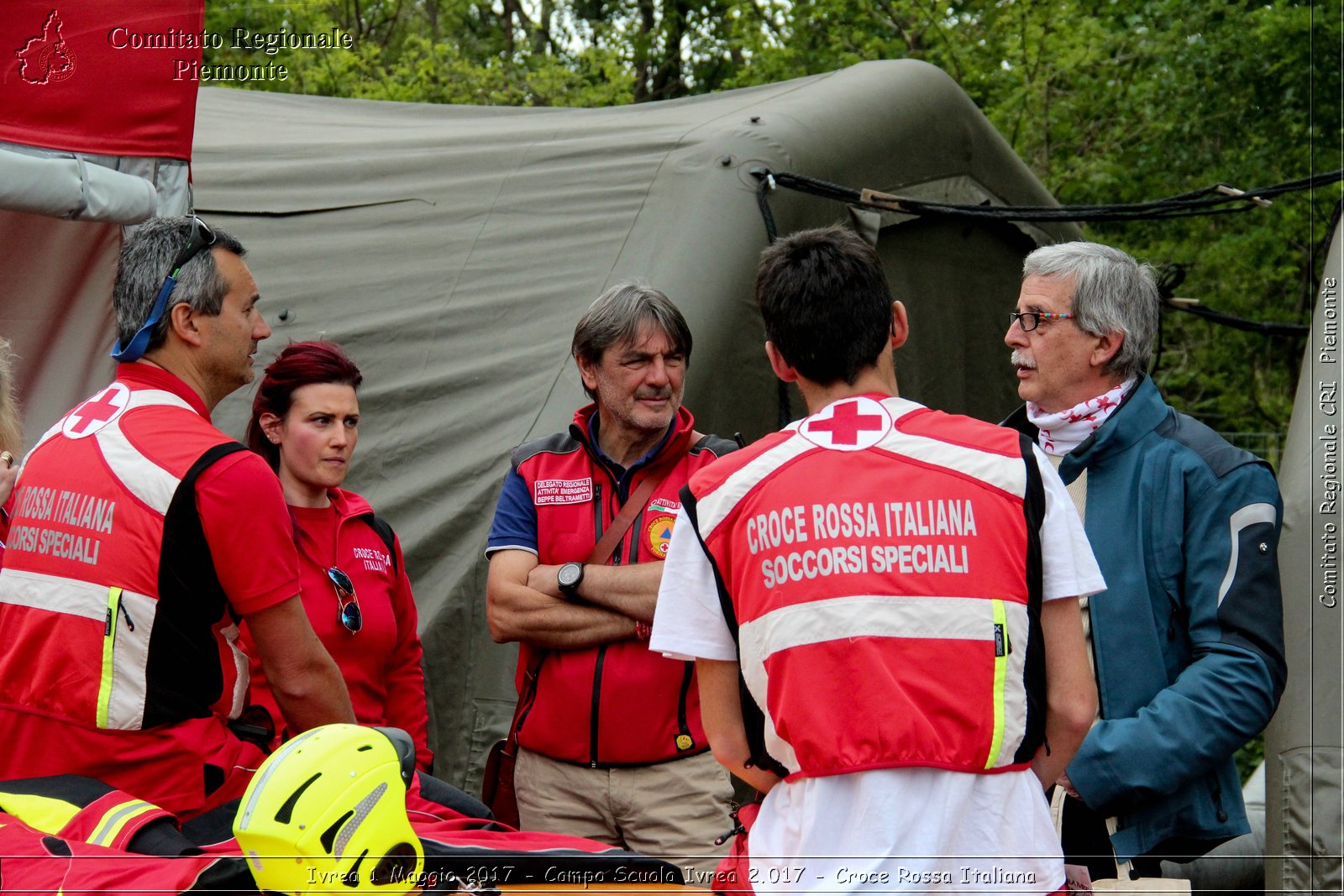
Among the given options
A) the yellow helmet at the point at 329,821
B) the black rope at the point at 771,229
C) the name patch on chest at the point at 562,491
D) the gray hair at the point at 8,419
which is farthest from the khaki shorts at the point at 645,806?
the black rope at the point at 771,229

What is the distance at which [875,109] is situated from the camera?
220 inches

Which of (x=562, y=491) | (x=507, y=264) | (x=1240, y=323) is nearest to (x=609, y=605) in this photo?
(x=562, y=491)

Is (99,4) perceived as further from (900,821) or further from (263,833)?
(900,821)

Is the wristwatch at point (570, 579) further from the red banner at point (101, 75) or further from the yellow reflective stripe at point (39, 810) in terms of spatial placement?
the red banner at point (101, 75)

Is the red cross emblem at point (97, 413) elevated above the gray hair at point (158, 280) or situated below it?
below

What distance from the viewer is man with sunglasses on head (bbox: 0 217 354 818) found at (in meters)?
2.59

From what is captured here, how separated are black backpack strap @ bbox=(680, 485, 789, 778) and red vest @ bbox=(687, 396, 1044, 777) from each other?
0.08 meters

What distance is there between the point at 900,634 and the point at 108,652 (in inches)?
61.4

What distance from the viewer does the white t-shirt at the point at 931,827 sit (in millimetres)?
2020

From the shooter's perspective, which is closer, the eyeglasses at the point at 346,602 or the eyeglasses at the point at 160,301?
the eyeglasses at the point at 160,301

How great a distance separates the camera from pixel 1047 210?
5070mm

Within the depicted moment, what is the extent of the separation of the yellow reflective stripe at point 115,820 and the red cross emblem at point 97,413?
2.46ft

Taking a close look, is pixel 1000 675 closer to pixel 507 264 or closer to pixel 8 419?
pixel 8 419

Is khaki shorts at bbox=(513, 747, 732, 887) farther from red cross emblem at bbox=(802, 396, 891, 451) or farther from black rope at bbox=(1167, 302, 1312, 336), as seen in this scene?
black rope at bbox=(1167, 302, 1312, 336)
